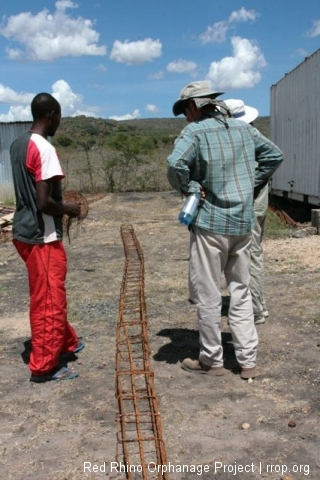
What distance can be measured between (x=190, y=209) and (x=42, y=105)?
3.85 feet

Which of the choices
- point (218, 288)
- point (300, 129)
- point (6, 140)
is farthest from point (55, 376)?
point (6, 140)

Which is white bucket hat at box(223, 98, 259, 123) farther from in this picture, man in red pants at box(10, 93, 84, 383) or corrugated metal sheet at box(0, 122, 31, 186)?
corrugated metal sheet at box(0, 122, 31, 186)

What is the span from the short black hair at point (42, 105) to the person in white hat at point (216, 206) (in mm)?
800

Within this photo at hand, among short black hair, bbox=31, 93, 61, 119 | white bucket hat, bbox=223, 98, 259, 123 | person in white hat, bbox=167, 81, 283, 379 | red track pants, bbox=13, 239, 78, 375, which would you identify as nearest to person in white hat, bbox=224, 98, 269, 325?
white bucket hat, bbox=223, 98, 259, 123

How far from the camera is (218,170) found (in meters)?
3.32

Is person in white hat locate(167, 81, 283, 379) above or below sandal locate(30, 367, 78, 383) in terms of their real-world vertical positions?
above

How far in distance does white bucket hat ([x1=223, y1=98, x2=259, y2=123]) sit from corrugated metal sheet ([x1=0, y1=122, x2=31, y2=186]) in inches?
456

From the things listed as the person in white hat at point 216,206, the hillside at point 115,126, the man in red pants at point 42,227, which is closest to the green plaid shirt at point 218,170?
the person in white hat at point 216,206

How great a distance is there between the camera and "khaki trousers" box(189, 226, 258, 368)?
3.40 meters

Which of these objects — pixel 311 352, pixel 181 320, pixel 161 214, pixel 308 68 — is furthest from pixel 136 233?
pixel 311 352

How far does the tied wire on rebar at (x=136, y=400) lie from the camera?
2605mm

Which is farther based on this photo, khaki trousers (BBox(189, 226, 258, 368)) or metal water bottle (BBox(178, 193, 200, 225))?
khaki trousers (BBox(189, 226, 258, 368))

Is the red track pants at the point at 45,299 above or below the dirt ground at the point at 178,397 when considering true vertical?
above

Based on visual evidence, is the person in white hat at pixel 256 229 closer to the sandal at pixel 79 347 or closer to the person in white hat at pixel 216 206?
the person in white hat at pixel 216 206
